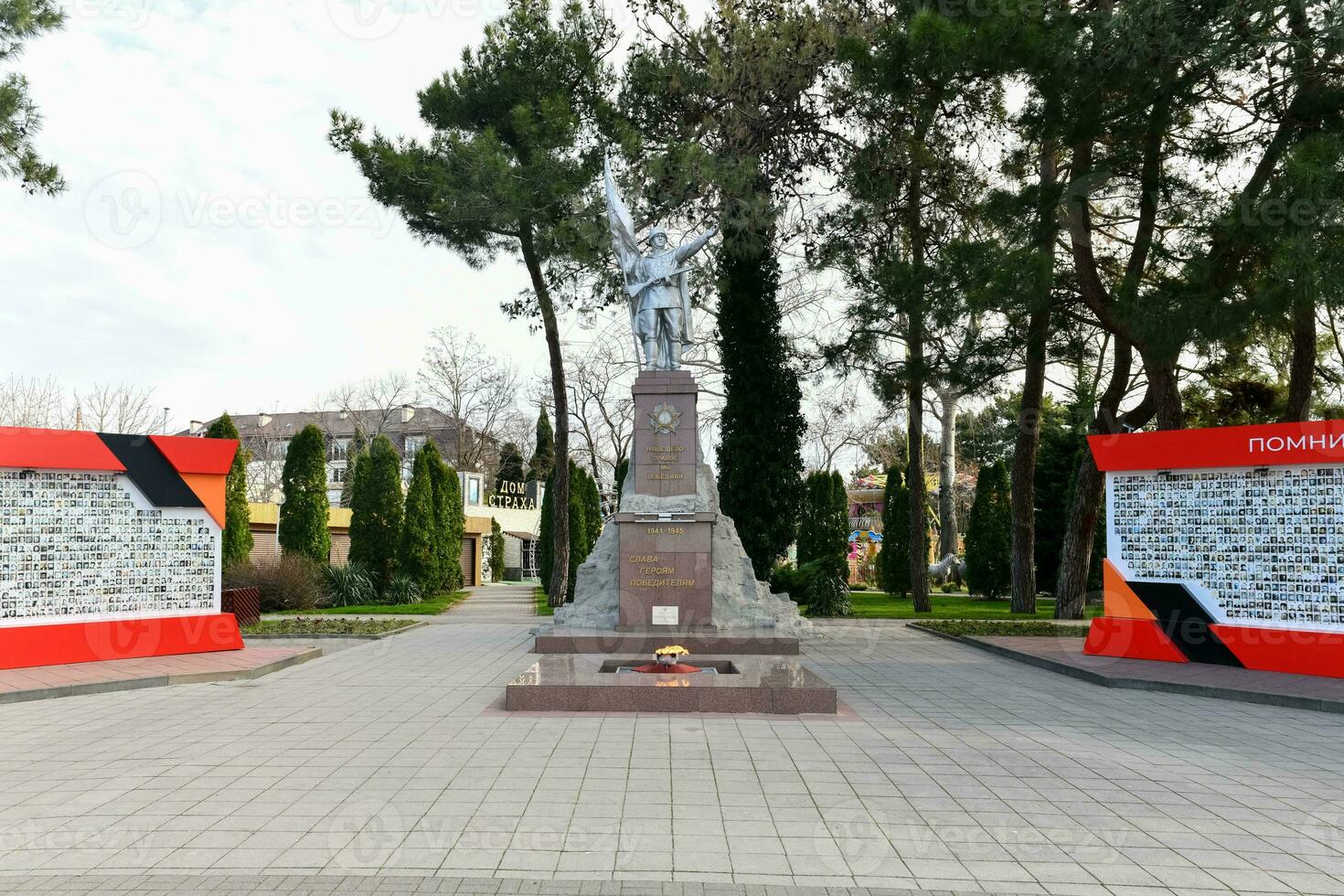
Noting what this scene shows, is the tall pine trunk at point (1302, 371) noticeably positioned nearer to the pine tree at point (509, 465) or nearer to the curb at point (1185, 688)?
the curb at point (1185, 688)

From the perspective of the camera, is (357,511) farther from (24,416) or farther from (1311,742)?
(1311,742)

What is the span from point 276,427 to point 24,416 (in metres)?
24.7

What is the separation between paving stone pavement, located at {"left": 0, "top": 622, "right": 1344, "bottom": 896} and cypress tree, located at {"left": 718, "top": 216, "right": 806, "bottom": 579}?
33.6 ft

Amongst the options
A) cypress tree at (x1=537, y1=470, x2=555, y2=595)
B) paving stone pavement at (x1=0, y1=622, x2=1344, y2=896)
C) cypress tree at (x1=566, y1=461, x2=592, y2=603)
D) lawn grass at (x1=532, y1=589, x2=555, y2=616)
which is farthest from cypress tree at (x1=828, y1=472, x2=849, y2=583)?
paving stone pavement at (x1=0, y1=622, x2=1344, y2=896)

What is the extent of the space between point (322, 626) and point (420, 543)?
9504mm

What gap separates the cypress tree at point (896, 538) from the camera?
26531 millimetres

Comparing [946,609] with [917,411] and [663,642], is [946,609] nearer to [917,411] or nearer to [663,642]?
[917,411]

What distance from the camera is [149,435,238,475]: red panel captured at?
1141 cm

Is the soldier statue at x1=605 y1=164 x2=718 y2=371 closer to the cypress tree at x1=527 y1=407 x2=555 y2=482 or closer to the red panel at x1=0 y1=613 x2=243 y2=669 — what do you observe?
the red panel at x1=0 y1=613 x2=243 y2=669

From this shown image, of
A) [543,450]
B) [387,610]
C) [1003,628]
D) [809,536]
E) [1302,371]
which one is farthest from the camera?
[543,450]

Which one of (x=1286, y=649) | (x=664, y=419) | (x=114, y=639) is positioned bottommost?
(x=114, y=639)

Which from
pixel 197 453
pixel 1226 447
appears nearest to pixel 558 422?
pixel 197 453

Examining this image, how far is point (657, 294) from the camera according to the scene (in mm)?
13750

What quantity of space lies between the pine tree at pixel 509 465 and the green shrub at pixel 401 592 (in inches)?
907
